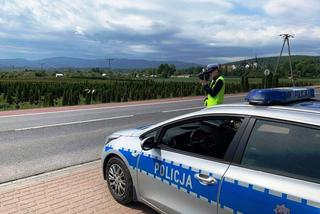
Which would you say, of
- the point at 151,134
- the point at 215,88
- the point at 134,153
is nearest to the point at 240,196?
the point at 151,134

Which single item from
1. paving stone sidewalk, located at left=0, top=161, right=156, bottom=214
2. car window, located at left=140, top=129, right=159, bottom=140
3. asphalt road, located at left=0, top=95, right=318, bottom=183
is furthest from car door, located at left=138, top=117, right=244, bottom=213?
asphalt road, located at left=0, top=95, right=318, bottom=183

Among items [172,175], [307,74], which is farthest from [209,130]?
[307,74]

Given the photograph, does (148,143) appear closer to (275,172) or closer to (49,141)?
(275,172)

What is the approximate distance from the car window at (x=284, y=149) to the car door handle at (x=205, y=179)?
31 centimetres

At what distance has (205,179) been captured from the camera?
10.3ft

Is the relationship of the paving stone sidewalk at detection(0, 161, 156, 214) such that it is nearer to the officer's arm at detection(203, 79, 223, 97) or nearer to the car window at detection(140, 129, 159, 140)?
the car window at detection(140, 129, 159, 140)

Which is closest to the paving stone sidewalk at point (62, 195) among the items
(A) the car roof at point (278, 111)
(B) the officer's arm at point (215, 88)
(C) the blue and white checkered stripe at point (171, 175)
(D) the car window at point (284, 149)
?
(C) the blue and white checkered stripe at point (171, 175)

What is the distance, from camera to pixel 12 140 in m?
8.90

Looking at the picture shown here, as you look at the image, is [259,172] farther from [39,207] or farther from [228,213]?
[39,207]

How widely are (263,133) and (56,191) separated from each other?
3246mm

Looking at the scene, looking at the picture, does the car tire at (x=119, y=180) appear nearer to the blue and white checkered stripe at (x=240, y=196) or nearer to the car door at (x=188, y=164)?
the car door at (x=188, y=164)

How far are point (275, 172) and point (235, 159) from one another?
0.38 metres

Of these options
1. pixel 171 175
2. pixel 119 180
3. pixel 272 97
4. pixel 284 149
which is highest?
pixel 272 97

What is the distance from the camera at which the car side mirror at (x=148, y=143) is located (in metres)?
3.92
